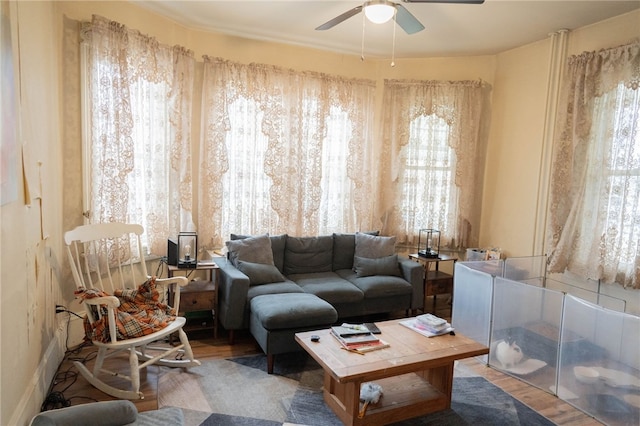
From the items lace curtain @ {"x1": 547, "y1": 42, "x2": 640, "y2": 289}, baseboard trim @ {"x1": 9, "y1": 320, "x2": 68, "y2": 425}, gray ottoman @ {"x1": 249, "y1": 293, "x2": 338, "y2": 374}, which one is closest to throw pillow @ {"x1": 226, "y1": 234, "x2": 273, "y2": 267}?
gray ottoman @ {"x1": 249, "y1": 293, "x2": 338, "y2": 374}

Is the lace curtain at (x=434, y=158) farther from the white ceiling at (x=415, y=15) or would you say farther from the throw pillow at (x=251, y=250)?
the throw pillow at (x=251, y=250)

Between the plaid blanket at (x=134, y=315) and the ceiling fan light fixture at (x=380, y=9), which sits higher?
the ceiling fan light fixture at (x=380, y=9)

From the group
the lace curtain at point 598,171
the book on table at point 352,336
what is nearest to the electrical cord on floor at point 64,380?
the book on table at point 352,336

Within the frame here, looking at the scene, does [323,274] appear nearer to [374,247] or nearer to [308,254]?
[308,254]

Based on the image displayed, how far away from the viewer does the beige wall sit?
6.54 ft

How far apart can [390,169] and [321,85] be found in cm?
123

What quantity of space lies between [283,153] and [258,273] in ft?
4.44

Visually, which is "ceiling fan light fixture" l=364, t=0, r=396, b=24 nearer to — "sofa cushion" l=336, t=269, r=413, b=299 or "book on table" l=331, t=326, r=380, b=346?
"book on table" l=331, t=326, r=380, b=346

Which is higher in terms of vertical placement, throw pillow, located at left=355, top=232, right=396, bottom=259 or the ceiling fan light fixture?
the ceiling fan light fixture

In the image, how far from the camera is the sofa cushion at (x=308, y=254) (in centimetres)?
399

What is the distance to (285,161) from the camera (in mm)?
4242

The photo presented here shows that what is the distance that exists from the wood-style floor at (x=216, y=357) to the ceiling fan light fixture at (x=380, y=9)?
2.62 meters

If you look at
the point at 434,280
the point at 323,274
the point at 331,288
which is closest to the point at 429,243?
the point at 434,280

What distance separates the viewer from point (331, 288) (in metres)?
3.54
